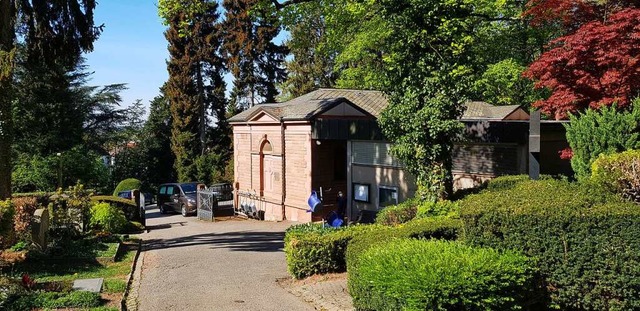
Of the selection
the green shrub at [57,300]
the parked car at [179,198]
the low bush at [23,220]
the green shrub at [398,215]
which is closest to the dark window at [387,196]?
the green shrub at [398,215]

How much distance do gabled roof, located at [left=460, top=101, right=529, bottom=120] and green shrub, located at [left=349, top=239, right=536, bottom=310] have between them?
18.8 meters

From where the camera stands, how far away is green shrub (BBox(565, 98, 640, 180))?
33.4ft

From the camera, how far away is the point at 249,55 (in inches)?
1955

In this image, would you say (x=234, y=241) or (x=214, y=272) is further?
(x=234, y=241)

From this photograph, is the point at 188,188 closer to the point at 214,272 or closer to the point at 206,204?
the point at 206,204

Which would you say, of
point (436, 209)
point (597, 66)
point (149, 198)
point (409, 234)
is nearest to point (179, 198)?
point (149, 198)

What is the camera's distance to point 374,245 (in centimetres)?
866

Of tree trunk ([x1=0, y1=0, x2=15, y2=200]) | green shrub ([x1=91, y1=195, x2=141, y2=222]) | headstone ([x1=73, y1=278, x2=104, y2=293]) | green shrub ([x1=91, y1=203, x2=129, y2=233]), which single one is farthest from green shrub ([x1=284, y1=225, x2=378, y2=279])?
green shrub ([x1=91, y1=195, x2=141, y2=222])

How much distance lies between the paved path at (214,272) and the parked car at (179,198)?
8.75 meters

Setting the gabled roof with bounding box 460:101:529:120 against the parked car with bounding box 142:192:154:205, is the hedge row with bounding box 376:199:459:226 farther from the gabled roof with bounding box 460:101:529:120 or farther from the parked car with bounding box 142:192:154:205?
the parked car with bounding box 142:192:154:205

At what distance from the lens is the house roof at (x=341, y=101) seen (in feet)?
79.3

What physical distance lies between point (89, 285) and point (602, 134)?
10627 mm

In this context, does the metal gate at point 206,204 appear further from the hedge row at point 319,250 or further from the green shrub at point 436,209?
the green shrub at point 436,209

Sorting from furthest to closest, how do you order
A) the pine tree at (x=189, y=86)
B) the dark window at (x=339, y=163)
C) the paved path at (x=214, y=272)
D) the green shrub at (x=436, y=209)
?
the pine tree at (x=189, y=86), the dark window at (x=339, y=163), the green shrub at (x=436, y=209), the paved path at (x=214, y=272)
